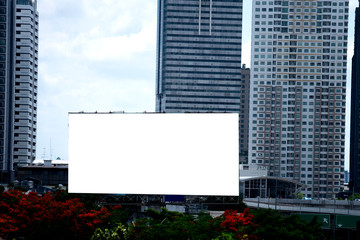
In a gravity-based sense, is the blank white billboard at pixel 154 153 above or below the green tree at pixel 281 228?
above

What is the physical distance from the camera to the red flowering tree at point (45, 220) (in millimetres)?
50469

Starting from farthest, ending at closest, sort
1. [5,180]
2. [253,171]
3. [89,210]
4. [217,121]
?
[253,171]
[5,180]
[217,121]
[89,210]

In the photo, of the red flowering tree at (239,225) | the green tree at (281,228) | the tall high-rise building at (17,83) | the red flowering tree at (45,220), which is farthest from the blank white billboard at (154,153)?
the tall high-rise building at (17,83)

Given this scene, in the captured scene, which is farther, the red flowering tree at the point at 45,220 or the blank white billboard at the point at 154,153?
the blank white billboard at the point at 154,153

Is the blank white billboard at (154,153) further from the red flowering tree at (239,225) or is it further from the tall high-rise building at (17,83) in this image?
the tall high-rise building at (17,83)

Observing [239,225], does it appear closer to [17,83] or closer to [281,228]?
[281,228]

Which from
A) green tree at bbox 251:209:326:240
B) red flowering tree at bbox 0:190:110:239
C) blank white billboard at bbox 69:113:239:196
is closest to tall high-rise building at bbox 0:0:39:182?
blank white billboard at bbox 69:113:239:196

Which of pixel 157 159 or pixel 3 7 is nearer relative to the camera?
pixel 157 159

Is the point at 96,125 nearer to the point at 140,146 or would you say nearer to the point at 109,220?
the point at 140,146

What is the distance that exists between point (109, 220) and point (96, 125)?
17990 millimetres

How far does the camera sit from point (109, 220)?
52.9 meters

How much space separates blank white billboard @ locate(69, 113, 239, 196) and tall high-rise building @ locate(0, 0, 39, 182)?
9206 centimetres

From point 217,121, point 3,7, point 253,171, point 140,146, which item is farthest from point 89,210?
point 253,171

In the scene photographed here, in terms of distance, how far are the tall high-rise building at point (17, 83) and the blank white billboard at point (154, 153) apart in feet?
302
